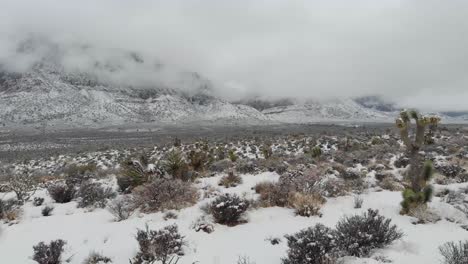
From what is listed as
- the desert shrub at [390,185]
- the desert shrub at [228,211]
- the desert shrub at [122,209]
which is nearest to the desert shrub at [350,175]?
the desert shrub at [390,185]

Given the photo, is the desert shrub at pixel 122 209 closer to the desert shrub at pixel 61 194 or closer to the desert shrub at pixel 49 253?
the desert shrub at pixel 49 253

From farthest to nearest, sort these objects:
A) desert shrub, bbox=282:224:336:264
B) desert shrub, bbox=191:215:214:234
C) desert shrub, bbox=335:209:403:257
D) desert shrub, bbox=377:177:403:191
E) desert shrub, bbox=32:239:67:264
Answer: desert shrub, bbox=377:177:403:191
desert shrub, bbox=191:215:214:234
desert shrub, bbox=32:239:67:264
desert shrub, bbox=335:209:403:257
desert shrub, bbox=282:224:336:264

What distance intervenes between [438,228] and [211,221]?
15.0 feet

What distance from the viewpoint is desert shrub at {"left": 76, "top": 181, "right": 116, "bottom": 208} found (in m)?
10.8

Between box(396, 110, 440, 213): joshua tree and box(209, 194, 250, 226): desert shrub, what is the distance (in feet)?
12.0

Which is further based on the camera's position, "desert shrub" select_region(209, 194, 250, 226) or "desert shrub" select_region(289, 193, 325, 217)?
"desert shrub" select_region(289, 193, 325, 217)

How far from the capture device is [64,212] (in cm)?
1051

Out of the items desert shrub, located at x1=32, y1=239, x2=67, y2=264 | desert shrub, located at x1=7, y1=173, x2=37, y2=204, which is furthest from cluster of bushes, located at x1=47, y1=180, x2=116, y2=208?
desert shrub, located at x1=32, y1=239, x2=67, y2=264

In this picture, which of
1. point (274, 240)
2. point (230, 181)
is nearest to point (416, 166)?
point (274, 240)

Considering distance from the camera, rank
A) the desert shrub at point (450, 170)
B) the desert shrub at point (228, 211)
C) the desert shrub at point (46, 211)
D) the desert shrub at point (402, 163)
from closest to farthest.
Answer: the desert shrub at point (228, 211)
the desert shrub at point (46, 211)
the desert shrub at point (450, 170)
the desert shrub at point (402, 163)

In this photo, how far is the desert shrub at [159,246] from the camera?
6.38m

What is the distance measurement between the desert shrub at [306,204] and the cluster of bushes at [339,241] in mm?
1640

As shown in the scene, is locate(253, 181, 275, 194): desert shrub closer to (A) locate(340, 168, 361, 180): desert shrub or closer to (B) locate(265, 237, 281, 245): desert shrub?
(B) locate(265, 237, 281, 245): desert shrub

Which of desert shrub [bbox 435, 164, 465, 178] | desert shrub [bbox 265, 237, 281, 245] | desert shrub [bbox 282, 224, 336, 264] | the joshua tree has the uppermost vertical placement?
the joshua tree
